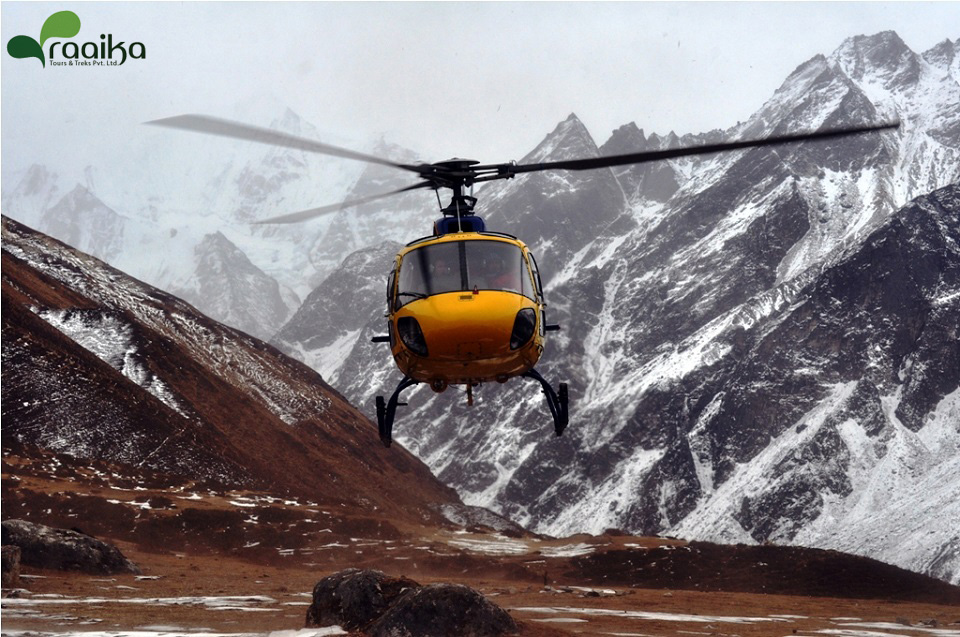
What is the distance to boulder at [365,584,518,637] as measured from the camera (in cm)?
3234

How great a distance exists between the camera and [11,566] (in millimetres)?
50594

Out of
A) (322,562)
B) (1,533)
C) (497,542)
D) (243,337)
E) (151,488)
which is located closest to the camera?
(1,533)

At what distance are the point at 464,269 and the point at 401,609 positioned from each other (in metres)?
13.6

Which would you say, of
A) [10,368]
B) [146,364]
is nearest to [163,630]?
[10,368]

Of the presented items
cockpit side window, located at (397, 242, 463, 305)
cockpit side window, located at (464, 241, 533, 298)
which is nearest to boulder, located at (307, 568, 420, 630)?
cockpit side window, located at (397, 242, 463, 305)

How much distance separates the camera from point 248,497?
9762 centimetres

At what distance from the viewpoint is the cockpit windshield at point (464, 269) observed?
75.5 ft

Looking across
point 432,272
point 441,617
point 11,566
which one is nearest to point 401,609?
point 441,617

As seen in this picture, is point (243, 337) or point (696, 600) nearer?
point (696, 600)

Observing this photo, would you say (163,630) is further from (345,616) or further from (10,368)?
(10,368)

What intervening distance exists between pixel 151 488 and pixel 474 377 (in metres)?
73.3

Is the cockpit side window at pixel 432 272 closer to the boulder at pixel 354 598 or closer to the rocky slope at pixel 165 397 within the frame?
the boulder at pixel 354 598

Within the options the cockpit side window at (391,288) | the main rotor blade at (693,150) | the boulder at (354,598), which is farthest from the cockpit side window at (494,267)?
the boulder at (354,598)

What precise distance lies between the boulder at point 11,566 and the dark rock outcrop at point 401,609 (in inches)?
791
